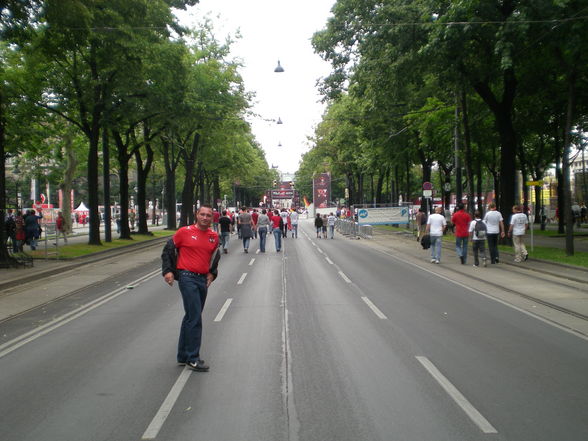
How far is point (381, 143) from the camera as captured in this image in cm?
3738

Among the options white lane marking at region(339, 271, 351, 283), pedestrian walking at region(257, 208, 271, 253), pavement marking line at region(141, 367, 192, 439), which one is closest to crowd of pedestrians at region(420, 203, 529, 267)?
white lane marking at region(339, 271, 351, 283)

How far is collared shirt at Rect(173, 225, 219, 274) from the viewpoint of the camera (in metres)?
6.36

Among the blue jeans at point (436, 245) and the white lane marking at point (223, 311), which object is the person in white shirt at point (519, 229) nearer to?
the blue jeans at point (436, 245)

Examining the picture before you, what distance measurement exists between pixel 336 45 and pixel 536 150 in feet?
80.1

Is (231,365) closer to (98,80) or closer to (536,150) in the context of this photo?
(98,80)

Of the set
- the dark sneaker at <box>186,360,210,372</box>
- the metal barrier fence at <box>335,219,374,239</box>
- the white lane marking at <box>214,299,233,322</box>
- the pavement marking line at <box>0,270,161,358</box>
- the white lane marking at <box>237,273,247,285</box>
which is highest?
the metal barrier fence at <box>335,219,374,239</box>

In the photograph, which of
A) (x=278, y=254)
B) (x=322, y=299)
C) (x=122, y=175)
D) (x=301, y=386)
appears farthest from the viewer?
(x=122, y=175)

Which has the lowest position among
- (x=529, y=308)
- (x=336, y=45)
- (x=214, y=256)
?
(x=529, y=308)

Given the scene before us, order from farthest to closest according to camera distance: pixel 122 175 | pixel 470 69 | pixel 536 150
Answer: pixel 536 150
pixel 122 175
pixel 470 69

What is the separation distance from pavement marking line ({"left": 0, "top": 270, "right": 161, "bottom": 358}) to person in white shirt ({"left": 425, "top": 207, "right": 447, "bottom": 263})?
32.0 ft

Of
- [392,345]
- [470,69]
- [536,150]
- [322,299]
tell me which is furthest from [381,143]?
[392,345]

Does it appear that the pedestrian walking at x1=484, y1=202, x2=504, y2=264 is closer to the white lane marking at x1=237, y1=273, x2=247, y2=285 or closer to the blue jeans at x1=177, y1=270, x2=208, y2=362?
the white lane marking at x1=237, y1=273, x2=247, y2=285

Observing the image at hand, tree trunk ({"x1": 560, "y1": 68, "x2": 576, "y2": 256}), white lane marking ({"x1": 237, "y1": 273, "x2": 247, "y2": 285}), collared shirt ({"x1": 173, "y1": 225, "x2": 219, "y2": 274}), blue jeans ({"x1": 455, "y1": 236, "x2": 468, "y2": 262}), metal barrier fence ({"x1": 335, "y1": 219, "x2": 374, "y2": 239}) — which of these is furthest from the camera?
metal barrier fence ({"x1": 335, "y1": 219, "x2": 374, "y2": 239})

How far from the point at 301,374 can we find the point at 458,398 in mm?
1648
